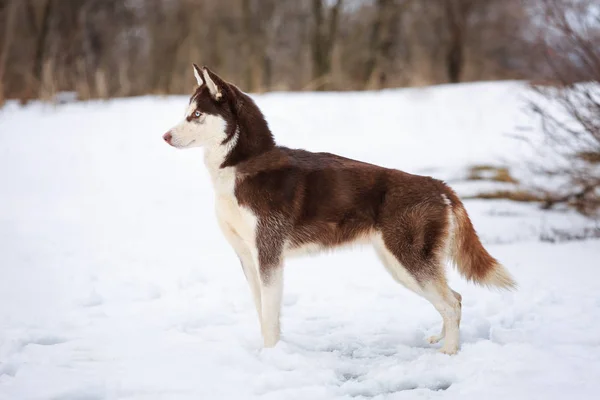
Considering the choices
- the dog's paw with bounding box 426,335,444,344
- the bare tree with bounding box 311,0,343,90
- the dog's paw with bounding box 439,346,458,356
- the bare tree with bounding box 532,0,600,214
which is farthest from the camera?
the bare tree with bounding box 311,0,343,90

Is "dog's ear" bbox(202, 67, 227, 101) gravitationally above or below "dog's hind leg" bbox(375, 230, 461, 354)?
above

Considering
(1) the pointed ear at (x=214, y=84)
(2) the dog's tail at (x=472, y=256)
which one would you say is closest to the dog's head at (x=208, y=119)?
(1) the pointed ear at (x=214, y=84)

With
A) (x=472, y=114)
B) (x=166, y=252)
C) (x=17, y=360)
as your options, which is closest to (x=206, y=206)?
(x=166, y=252)

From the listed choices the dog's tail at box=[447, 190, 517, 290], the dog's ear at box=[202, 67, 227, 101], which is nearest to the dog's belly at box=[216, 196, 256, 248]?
the dog's ear at box=[202, 67, 227, 101]

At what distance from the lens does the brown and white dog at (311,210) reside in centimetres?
381

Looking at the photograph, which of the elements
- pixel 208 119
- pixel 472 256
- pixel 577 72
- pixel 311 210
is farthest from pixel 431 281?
pixel 577 72

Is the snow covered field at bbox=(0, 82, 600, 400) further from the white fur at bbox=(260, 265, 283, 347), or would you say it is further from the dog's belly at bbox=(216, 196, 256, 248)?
the dog's belly at bbox=(216, 196, 256, 248)

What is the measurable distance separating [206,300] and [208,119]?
1867 mm

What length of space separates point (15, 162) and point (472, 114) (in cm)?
821

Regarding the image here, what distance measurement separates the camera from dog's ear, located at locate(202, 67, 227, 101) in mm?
3719

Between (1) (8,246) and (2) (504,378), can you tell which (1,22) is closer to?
(1) (8,246)

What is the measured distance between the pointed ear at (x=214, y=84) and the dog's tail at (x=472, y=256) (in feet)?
5.22

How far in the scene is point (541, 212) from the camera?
795 centimetres

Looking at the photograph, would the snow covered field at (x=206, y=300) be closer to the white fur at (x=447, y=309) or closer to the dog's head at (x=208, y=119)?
the white fur at (x=447, y=309)
